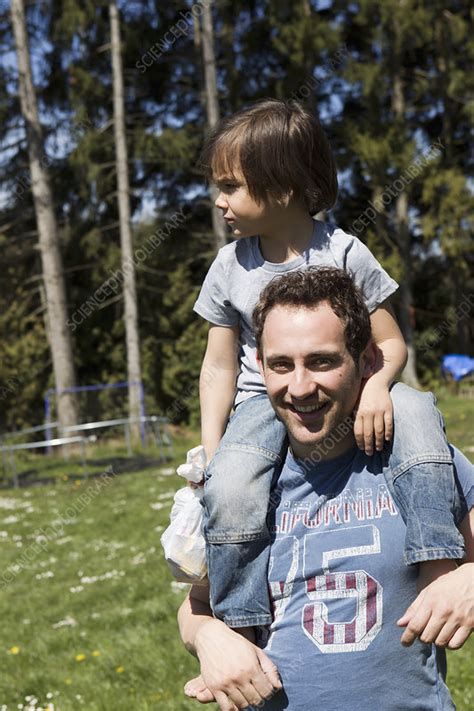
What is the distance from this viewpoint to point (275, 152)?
2.63 m

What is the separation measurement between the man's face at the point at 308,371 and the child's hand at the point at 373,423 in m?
0.04

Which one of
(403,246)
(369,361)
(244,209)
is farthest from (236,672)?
(403,246)

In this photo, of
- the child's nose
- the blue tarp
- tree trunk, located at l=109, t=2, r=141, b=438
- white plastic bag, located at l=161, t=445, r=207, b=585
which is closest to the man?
white plastic bag, located at l=161, t=445, r=207, b=585

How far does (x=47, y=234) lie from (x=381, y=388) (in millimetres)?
20308

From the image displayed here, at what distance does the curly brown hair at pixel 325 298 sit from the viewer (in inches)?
83.4

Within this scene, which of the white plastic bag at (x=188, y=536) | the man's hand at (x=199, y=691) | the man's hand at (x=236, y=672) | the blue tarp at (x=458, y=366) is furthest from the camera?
the blue tarp at (x=458, y=366)

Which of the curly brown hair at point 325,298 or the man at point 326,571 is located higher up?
the curly brown hair at point 325,298

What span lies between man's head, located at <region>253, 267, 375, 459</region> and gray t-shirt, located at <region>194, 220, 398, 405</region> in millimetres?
401

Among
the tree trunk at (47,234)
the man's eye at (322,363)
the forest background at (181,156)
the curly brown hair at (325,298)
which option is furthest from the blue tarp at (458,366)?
the man's eye at (322,363)

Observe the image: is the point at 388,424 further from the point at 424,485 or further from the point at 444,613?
the point at 444,613

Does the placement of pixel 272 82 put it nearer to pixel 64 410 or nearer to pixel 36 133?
pixel 36 133

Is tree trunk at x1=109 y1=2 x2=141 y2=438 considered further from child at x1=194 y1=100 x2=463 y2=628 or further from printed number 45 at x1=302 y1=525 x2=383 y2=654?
printed number 45 at x1=302 y1=525 x2=383 y2=654

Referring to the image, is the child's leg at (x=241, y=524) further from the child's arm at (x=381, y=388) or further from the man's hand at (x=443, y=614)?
the man's hand at (x=443, y=614)

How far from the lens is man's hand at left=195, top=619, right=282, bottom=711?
204cm
